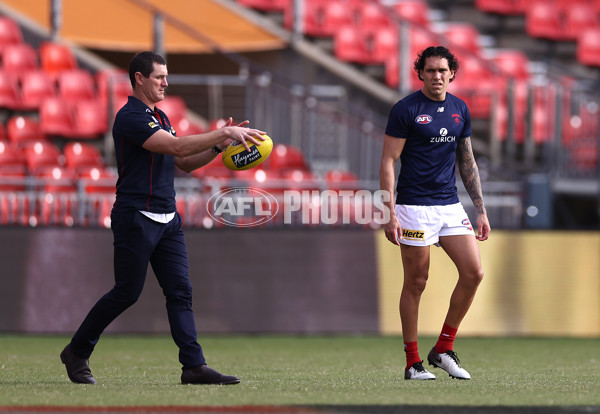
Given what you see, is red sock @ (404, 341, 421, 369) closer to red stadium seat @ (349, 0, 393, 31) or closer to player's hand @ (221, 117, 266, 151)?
player's hand @ (221, 117, 266, 151)

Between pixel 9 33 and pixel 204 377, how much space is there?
1007 cm

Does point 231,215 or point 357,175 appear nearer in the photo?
point 231,215

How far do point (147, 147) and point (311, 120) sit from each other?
7.36m

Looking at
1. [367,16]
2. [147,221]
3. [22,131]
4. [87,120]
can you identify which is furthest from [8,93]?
[147,221]

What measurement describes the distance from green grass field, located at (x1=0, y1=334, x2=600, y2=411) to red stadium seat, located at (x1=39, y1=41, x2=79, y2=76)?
5.31 meters

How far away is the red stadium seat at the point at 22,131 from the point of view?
45.1 ft

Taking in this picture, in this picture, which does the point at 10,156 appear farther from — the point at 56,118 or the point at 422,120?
the point at 422,120

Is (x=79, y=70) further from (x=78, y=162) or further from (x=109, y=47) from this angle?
(x=78, y=162)

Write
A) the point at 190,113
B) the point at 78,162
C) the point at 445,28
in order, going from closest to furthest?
the point at 78,162 < the point at 190,113 < the point at 445,28

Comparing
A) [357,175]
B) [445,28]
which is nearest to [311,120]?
[357,175]

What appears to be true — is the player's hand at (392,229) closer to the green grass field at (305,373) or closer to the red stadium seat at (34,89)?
the green grass field at (305,373)

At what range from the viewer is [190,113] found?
48.1ft

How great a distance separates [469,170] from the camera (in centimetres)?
733

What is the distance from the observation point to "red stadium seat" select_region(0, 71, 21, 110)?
47.1 ft
